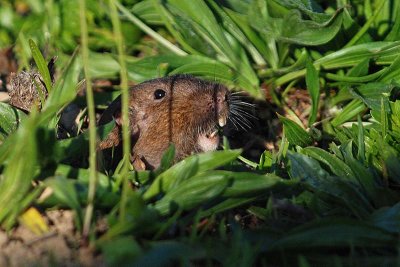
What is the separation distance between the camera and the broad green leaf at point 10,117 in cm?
427

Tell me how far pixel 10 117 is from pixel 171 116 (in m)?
0.90

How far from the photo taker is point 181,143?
4.49 meters

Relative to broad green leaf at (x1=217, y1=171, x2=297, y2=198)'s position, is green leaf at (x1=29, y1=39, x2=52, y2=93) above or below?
above

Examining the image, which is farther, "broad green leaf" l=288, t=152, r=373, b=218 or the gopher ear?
the gopher ear

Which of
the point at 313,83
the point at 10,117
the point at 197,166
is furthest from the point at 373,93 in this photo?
the point at 10,117

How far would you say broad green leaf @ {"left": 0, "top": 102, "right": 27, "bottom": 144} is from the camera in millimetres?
4273

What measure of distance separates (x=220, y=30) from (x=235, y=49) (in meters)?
0.22

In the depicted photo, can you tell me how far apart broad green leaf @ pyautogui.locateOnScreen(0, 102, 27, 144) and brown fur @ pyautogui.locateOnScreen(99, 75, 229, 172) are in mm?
474

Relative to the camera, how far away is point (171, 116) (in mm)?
4523

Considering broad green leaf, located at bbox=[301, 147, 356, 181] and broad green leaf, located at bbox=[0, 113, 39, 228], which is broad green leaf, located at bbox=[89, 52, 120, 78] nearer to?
broad green leaf, located at bbox=[301, 147, 356, 181]

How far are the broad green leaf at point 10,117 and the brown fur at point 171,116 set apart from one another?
474 mm

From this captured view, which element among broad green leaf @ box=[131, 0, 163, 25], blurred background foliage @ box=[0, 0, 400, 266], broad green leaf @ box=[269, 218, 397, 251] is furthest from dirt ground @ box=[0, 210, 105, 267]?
broad green leaf @ box=[131, 0, 163, 25]

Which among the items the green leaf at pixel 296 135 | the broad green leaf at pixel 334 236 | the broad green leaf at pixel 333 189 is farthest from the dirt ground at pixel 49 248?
the green leaf at pixel 296 135

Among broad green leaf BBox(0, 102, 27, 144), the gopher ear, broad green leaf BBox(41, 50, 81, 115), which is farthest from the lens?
the gopher ear
